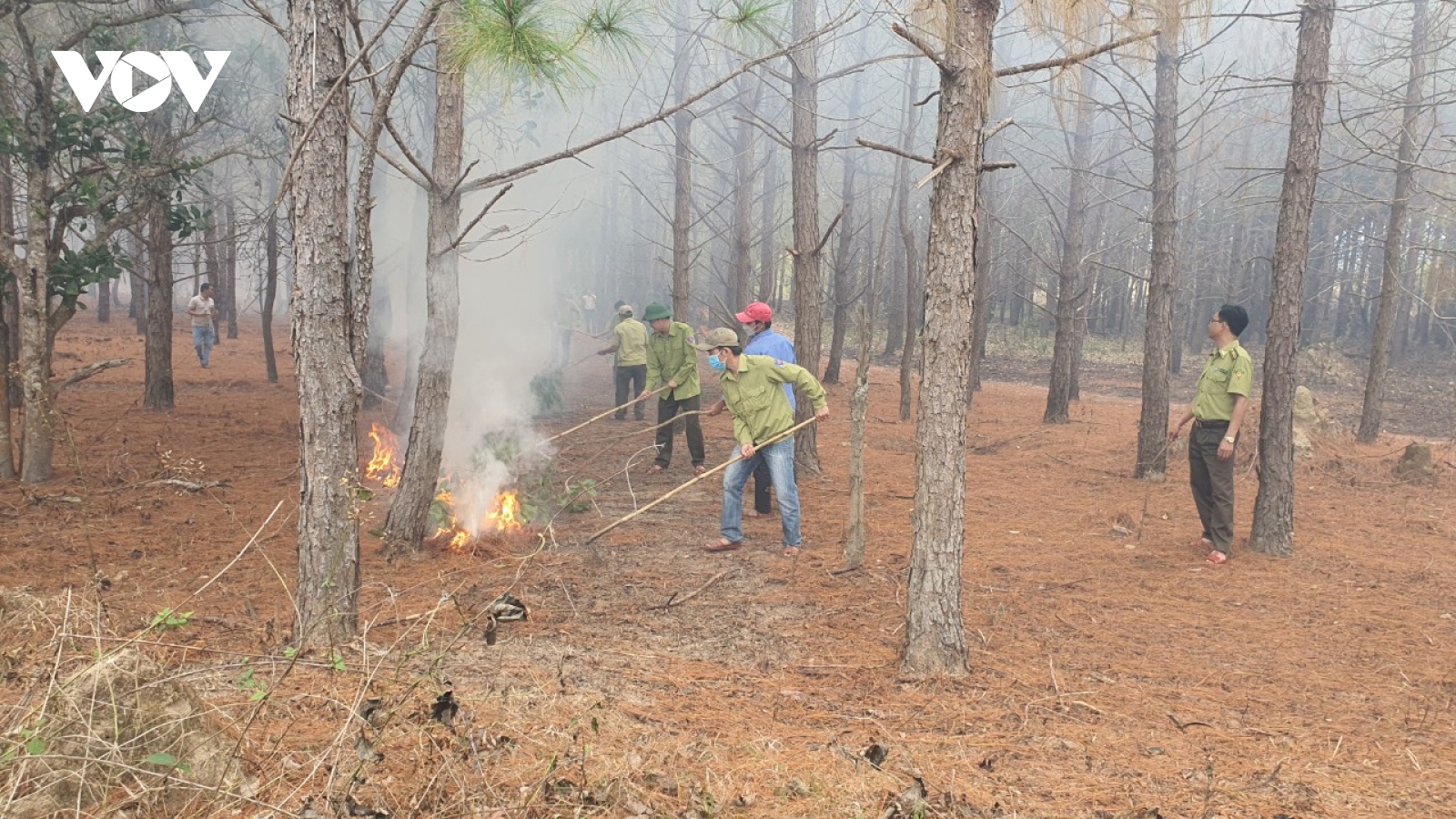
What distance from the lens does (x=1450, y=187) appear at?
2688 centimetres

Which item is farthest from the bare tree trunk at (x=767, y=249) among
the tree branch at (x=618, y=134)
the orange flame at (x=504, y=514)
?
the tree branch at (x=618, y=134)

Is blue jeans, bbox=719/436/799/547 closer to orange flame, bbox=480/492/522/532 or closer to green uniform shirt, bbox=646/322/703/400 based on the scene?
orange flame, bbox=480/492/522/532

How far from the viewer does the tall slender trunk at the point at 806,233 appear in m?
10.1

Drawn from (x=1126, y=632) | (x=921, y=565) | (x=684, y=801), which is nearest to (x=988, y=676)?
(x=921, y=565)

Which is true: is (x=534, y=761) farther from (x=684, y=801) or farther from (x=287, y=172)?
(x=287, y=172)

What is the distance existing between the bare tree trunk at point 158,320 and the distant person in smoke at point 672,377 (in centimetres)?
638

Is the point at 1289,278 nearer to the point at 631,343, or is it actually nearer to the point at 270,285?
the point at 631,343

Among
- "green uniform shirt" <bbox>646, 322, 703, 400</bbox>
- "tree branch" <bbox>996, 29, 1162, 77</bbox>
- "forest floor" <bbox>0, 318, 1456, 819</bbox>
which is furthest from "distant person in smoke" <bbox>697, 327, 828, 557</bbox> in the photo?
"green uniform shirt" <bbox>646, 322, 703, 400</bbox>

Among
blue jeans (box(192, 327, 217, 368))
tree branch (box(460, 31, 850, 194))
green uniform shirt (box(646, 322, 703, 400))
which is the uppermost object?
tree branch (box(460, 31, 850, 194))

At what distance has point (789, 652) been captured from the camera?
17.8 feet

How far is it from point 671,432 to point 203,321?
1065 centimetres

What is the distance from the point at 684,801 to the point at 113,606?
3628 mm

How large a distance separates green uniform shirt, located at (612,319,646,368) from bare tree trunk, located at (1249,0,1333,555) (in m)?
8.56

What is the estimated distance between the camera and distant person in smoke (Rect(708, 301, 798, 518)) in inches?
333
